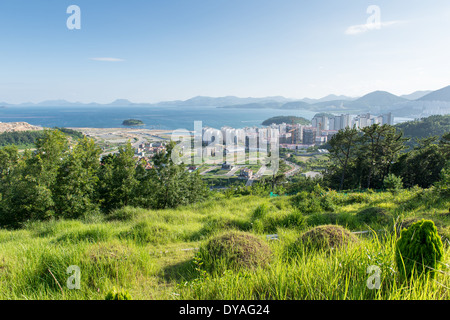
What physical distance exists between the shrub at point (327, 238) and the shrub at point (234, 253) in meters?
0.60

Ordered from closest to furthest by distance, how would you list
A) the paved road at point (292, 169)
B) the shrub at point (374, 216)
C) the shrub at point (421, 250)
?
1. the shrub at point (421, 250)
2. the shrub at point (374, 216)
3. the paved road at point (292, 169)

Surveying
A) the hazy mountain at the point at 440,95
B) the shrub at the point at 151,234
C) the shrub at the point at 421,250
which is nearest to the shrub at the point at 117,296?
the shrub at the point at 421,250

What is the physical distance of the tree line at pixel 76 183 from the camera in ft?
25.5

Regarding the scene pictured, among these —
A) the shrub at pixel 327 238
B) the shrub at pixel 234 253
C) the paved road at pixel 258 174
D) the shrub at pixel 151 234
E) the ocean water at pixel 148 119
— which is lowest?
the paved road at pixel 258 174

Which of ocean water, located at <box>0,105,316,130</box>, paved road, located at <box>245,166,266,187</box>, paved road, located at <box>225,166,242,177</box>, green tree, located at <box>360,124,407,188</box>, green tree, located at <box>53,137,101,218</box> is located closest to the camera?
green tree, located at <box>53,137,101,218</box>

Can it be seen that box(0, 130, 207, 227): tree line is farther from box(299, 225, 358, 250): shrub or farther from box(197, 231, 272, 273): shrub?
box(299, 225, 358, 250): shrub

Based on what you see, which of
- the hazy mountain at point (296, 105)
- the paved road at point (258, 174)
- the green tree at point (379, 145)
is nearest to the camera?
the green tree at point (379, 145)

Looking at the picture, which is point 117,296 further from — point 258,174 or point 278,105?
point 278,105

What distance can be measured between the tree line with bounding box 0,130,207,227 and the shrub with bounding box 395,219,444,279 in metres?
8.42

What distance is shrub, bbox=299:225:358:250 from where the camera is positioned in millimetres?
3180

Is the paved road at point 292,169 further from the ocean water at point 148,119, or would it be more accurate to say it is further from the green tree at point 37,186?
the green tree at point 37,186

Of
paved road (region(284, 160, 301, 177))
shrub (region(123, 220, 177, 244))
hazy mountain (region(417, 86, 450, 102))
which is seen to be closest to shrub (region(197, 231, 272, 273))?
shrub (region(123, 220, 177, 244))

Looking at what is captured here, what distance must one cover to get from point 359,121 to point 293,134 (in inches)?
761
